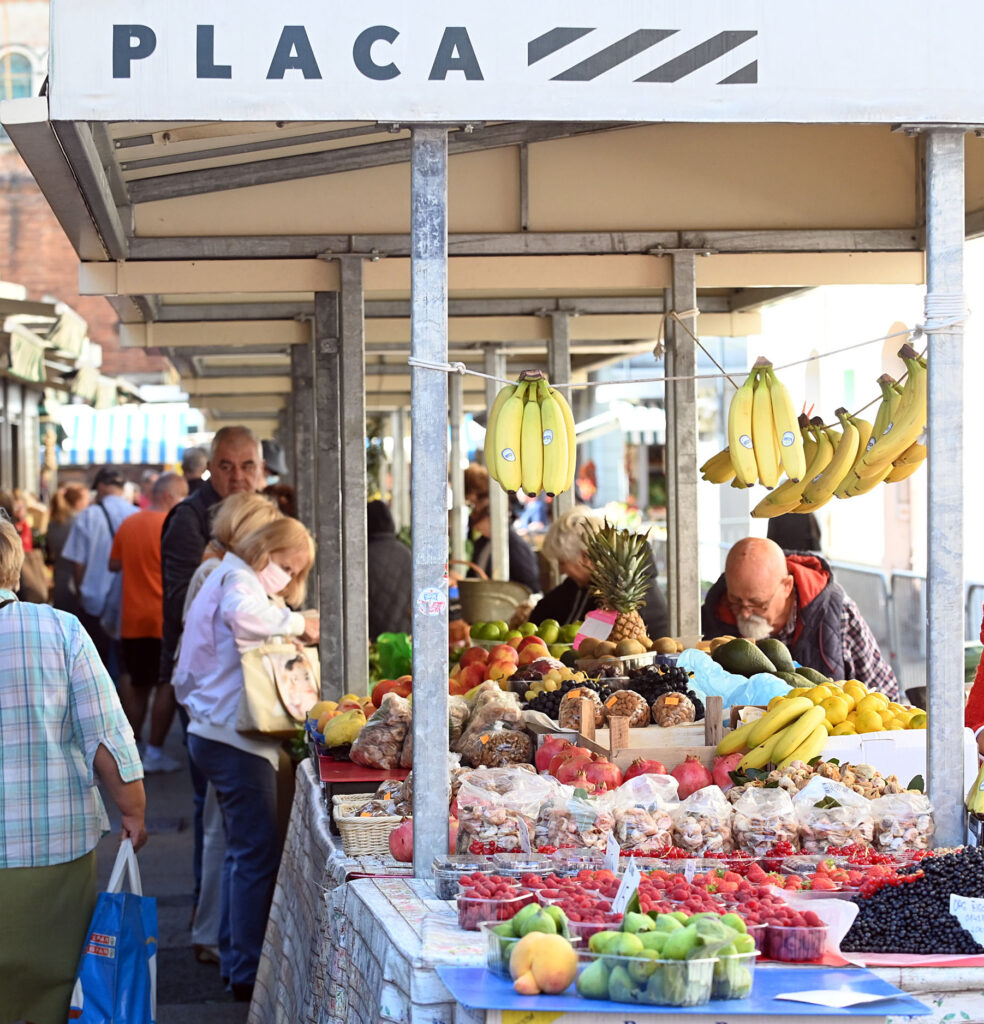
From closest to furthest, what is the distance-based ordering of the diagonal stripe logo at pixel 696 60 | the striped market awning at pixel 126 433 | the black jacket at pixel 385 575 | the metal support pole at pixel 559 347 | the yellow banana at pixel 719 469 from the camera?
1. the diagonal stripe logo at pixel 696 60
2. the yellow banana at pixel 719 469
3. the black jacket at pixel 385 575
4. the metal support pole at pixel 559 347
5. the striped market awning at pixel 126 433

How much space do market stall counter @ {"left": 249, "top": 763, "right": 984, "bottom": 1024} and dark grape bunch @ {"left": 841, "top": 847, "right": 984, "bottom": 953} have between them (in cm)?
9

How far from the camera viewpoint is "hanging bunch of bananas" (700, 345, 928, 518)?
3.83 meters

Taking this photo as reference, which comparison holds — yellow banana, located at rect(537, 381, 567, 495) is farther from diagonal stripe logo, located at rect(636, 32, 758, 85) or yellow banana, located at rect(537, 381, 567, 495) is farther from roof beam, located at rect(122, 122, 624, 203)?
roof beam, located at rect(122, 122, 624, 203)

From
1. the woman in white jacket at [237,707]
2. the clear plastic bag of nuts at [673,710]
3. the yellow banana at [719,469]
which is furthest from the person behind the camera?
the woman in white jacket at [237,707]

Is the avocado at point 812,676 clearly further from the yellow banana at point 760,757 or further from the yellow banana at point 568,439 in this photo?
the yellow banana at point 568,439

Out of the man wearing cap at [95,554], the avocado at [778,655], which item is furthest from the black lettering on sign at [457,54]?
the man wearing cap at [95,554]

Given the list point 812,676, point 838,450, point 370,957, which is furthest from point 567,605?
point 370,957

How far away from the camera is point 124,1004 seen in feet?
13.0

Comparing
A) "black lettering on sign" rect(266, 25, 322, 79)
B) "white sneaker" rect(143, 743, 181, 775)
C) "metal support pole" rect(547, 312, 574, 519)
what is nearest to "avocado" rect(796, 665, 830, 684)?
"black lettering on sign" rect(266, 25, 322, 79)

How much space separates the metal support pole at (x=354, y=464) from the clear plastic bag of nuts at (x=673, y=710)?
6.67ft

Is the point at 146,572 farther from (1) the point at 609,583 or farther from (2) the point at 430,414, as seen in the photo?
(2) the point at 430,414

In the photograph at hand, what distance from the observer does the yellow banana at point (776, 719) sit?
4.05m

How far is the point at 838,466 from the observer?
168 inches

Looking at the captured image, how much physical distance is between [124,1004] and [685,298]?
3740 mm
